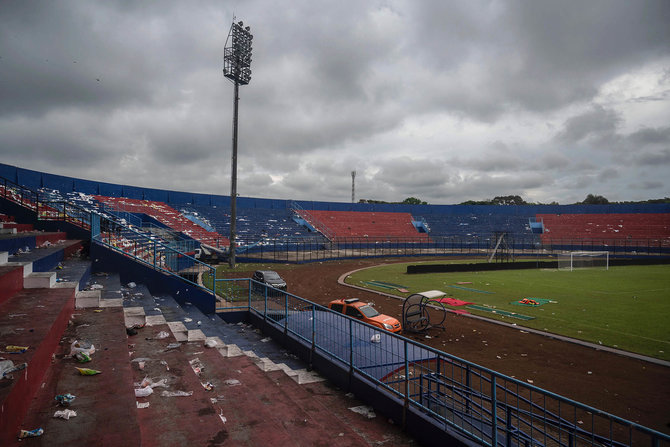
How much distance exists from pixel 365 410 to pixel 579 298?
18.7 meters

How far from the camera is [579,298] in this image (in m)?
19.4

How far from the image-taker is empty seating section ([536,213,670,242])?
179ft

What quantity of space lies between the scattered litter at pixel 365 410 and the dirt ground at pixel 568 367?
16.7 feet

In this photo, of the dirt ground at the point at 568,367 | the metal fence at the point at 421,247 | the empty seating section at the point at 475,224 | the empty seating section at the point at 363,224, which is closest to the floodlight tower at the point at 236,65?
the metal fence at the point at 421,247

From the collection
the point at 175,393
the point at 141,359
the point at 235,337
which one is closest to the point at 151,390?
the point at 175,393

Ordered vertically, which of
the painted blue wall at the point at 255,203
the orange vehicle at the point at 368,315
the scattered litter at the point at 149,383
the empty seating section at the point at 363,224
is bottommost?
the orange vehicle at the point at 368,315

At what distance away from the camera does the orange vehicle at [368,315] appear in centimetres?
1260

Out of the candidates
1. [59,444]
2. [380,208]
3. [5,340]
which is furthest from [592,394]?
[380,208]

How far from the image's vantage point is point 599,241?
171ft

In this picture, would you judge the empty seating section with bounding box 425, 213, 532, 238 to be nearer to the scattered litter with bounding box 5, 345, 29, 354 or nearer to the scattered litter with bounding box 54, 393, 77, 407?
the scattered litter with bounding box 54, 393, 77, 407

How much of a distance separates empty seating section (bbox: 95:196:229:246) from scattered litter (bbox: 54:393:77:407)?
118 ft

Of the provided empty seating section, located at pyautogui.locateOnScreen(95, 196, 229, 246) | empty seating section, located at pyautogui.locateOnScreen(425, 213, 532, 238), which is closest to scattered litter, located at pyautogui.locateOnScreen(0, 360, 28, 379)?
empty seating section, located at pyautogui.locateOnScreen(95, 196, 229, 246)

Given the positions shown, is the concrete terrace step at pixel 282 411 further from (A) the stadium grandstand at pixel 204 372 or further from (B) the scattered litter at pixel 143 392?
(B) the scattered litter at pixel 143 392

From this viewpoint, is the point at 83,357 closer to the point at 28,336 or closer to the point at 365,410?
the point at 28,336
